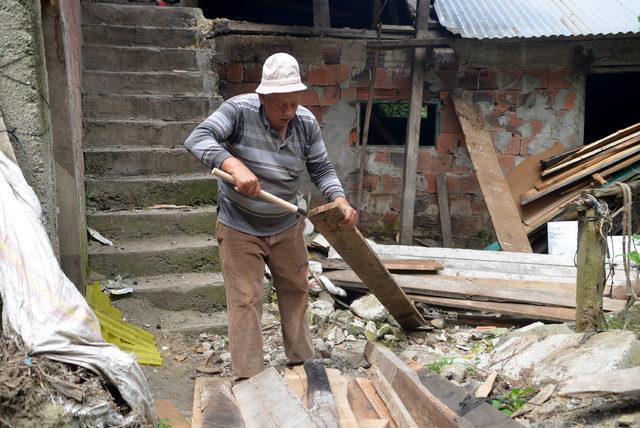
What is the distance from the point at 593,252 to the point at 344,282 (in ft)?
8.03

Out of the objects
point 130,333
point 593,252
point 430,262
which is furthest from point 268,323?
point 593,252

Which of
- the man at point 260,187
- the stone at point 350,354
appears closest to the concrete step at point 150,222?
the stone at point 350,354

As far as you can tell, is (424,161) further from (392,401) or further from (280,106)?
(392,401)

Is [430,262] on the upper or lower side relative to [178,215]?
lower

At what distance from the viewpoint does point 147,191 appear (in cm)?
573

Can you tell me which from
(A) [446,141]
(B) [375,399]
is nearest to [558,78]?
(A) [446,141]

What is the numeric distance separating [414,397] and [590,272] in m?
1.70

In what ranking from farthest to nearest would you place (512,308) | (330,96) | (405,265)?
(330,96) → (405,265) → (512,308)

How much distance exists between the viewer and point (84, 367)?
2.40 metres

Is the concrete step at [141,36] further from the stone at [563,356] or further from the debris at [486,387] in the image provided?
the debris at [486,387]

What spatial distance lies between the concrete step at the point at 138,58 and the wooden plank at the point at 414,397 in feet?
13.6

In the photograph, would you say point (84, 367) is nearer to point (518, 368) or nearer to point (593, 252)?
point (518, 368)

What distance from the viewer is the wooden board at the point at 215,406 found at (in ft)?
9.84

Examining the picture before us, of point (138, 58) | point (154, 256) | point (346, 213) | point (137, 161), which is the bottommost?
point (154, 256)
